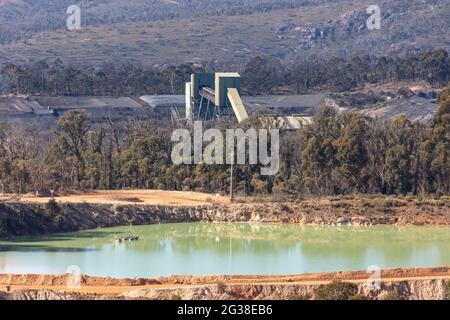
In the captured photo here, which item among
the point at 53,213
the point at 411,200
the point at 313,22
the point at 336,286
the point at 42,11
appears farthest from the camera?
the point at 42,11

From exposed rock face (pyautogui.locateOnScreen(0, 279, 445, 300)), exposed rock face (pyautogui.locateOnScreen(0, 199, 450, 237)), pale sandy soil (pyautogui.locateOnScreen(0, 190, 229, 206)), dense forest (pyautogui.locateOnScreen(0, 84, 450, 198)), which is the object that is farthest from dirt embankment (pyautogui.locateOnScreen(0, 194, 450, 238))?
exposed rock face (pyautogui.locateOnScreen(0, 279, 445, 300))

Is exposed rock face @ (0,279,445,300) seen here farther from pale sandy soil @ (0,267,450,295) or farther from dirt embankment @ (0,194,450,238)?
dirt embankment @ (0,194,450,238)

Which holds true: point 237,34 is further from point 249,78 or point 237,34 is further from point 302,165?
point 302,165

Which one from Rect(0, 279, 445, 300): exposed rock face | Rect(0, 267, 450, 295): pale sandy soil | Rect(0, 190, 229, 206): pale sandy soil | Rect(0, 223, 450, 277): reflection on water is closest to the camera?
Rect(0, 279, 445, 300): exposed rock face

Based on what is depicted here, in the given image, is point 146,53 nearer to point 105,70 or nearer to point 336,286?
point 105,70

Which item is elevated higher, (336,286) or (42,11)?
(42,11)

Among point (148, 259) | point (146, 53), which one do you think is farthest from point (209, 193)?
point (146, 53)
